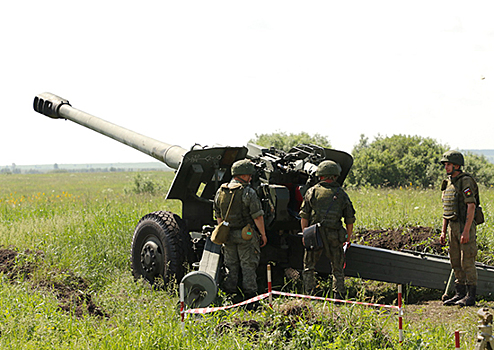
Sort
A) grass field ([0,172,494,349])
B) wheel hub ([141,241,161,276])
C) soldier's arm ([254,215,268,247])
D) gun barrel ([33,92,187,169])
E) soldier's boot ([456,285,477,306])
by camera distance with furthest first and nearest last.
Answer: gun barrel ([33,92,187,169]) < wheel hub ([141,241,161,276]) < soldier's arm ([254,215,268,247]) < soldier's boot ([456,285,477,306]) < grass field ([0,172,494,349])

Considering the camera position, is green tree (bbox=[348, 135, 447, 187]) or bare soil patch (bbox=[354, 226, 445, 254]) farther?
green tree (bbox=[348, 135, 447, 187])

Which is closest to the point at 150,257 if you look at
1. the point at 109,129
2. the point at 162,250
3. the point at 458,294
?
the point at 162,250

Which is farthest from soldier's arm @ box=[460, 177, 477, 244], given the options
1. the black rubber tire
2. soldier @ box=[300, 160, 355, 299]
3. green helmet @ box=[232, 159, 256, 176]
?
the black rubber tire

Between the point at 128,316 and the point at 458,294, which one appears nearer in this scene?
the point at 128,316

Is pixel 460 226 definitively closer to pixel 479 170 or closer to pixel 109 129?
pixel 109 129

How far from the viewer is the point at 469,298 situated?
19.7 ft

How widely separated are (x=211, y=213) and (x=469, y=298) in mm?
3606

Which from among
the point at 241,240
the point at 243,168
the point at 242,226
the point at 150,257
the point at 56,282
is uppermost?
the point at 243,168

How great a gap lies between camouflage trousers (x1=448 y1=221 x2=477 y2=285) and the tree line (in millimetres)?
14616

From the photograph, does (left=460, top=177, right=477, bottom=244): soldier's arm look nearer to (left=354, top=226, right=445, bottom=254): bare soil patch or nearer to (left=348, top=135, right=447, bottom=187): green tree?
(left=354, top=226, right=445, bottom=254): bare soil patch

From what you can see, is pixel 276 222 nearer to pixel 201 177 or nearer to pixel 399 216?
pixel 201 177

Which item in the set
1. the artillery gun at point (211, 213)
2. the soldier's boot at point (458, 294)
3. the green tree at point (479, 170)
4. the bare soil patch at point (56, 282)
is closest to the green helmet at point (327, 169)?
the artillery gun at point (211, 213)

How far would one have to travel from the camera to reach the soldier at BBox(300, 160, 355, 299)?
240 inches

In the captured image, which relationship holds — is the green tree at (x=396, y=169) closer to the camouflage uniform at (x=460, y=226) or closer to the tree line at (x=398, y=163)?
the tree line at (x=398, y=163)
